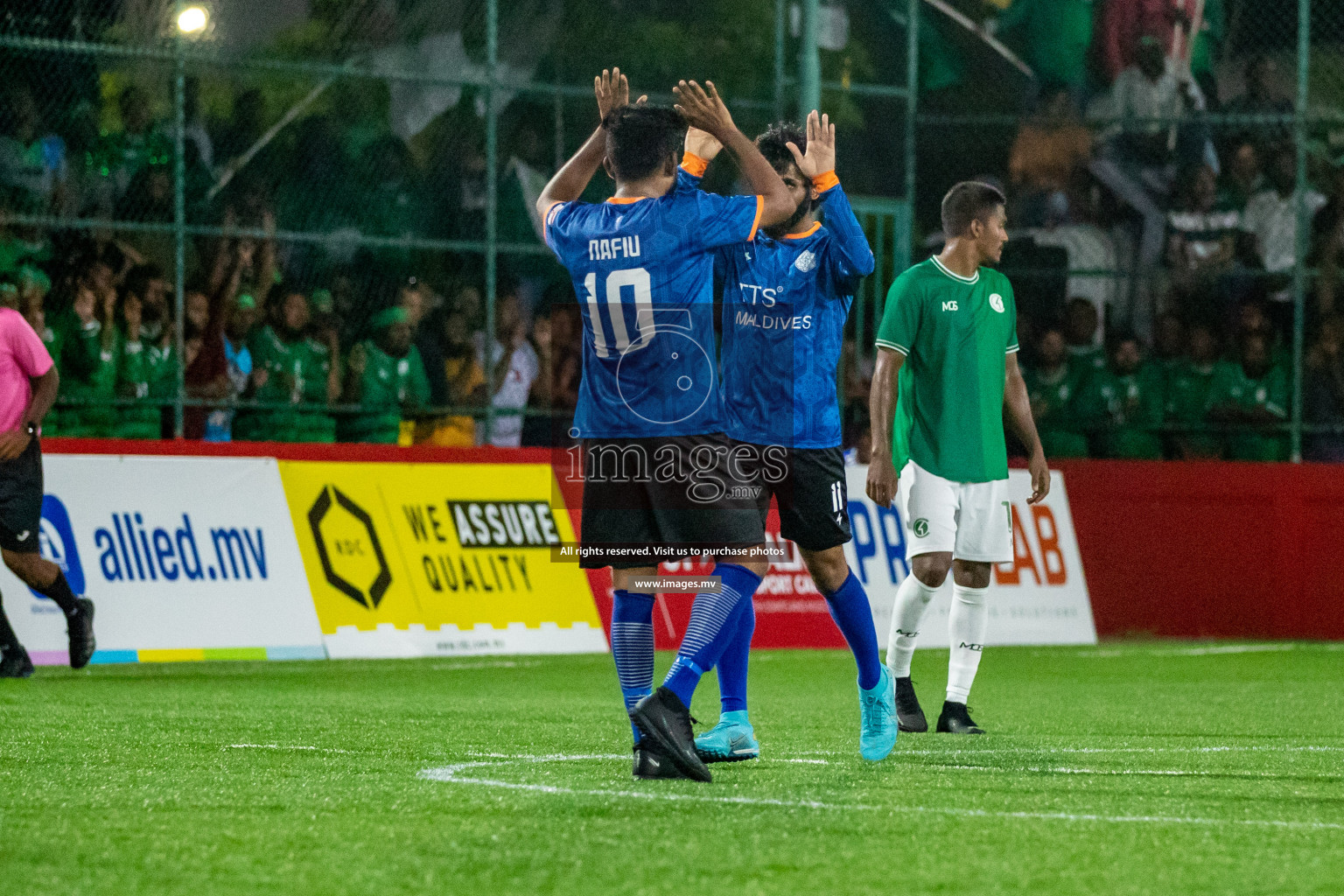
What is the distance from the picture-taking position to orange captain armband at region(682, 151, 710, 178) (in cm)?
624

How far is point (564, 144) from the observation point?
15.3 m

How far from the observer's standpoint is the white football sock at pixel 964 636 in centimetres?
790

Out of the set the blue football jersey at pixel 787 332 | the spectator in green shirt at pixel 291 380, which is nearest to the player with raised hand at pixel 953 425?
the blue football jersey at pixel 787 332

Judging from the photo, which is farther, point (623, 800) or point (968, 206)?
point (968, 206)

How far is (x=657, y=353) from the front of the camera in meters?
6.14

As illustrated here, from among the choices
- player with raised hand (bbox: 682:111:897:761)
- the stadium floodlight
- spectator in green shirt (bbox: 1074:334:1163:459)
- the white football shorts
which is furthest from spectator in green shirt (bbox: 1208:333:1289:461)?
player with raised hand (bbox: 682:111:897:761)

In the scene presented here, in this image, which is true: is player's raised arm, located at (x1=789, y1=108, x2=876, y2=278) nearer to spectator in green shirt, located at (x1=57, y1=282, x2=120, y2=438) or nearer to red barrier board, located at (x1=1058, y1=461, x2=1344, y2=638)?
spectator in green shirt, located at (x1=57, y1=282, x2=120, y2=438)

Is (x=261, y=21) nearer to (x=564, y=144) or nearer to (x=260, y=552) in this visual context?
(x=564, y=144)

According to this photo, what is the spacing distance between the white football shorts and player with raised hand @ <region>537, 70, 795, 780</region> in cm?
179

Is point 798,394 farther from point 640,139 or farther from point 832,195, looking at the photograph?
point 640,139

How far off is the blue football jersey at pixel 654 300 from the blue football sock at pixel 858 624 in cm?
107

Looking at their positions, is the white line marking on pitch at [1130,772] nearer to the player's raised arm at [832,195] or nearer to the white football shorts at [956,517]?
the white football shorts at [956,517]

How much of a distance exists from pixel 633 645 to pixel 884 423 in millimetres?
1791

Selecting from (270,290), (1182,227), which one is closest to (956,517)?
(270,290)
